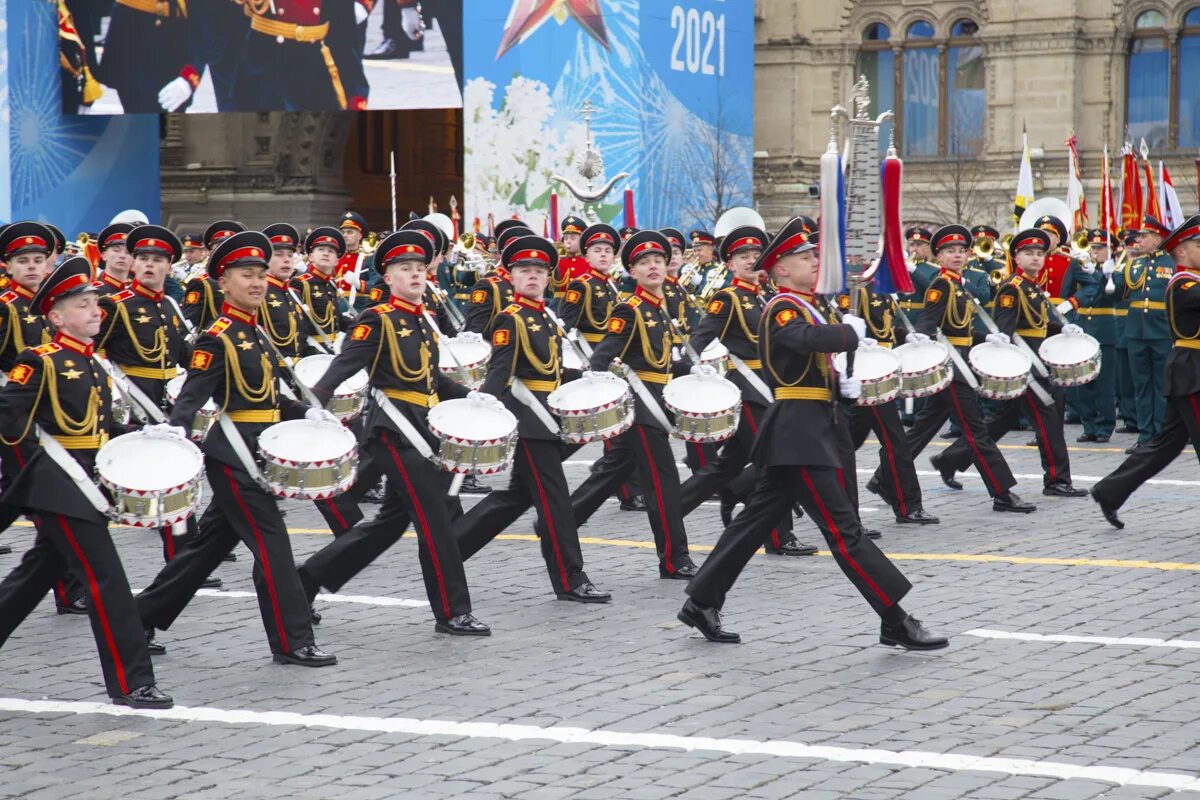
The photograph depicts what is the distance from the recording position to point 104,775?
658 cm

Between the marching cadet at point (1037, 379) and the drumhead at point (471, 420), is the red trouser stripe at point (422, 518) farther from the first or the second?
the marching cadet at point (1037, 379)

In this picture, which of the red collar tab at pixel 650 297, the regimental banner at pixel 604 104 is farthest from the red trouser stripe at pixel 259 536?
the regimental banner at pixel 604 104

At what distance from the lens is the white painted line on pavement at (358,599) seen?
9789mm

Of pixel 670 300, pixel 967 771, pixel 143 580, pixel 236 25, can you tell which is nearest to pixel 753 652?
pixel 967 771

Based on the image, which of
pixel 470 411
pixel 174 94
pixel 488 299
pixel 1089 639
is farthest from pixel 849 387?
pixel 174 94

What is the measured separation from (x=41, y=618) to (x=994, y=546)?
5.54 m

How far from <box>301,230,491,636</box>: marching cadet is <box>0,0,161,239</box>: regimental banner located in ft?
83.7

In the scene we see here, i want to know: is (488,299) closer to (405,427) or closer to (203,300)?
(203,300)

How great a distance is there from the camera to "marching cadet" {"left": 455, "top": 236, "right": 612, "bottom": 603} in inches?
384

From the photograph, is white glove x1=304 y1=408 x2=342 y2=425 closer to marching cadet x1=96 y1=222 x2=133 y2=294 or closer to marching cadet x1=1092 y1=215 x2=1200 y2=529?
marching cadet x1=96 y1=222 x2=133 y2=294

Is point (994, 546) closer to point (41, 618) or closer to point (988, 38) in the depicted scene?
point (41, 618)

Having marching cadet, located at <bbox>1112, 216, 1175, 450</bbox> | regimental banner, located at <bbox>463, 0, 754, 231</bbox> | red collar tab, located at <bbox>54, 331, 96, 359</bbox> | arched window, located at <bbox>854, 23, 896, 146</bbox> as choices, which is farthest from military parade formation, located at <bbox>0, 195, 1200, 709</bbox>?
arched window, located at <bbox>854, 23, 896, 146</bbox>

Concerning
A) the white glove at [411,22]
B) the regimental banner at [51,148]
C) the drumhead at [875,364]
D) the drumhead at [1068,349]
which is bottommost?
the drumhead at [1068,349]

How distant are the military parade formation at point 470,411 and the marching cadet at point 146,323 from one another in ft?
0.05
